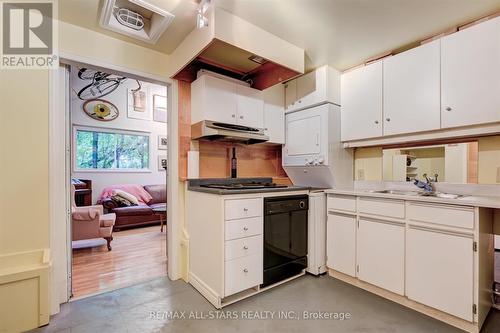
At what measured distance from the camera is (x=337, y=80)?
9.02 feet

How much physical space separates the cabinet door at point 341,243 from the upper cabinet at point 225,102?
133 centimetres

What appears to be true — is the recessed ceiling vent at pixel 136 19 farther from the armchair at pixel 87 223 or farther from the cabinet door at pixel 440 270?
the cabinet door at pixel 440 270

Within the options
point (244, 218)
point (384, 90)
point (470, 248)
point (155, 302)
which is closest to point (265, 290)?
point (244, 218)

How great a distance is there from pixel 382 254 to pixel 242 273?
1.22 metres

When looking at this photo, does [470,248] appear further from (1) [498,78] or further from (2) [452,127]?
(1) [498,78]

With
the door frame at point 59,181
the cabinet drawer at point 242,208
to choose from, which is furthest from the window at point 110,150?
the cabinet drawer at point 242,208

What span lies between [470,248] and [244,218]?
5.25 feet

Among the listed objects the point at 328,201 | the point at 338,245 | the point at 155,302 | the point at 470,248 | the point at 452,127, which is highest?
the point at 452,127

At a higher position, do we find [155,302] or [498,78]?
[498,78]

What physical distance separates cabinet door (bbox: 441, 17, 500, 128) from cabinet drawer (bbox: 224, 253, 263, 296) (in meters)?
1.97

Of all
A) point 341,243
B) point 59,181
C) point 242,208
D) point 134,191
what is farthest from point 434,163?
point 134,191

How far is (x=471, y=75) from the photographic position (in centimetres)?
185

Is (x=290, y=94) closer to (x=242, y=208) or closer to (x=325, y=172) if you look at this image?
(x=325, y=172)

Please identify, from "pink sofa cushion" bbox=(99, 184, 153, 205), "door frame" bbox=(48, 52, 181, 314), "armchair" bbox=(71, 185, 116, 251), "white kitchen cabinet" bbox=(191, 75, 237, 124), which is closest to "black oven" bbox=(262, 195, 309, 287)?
"white kitchen cabinet" bbox=(191, 75, 237, 124)
